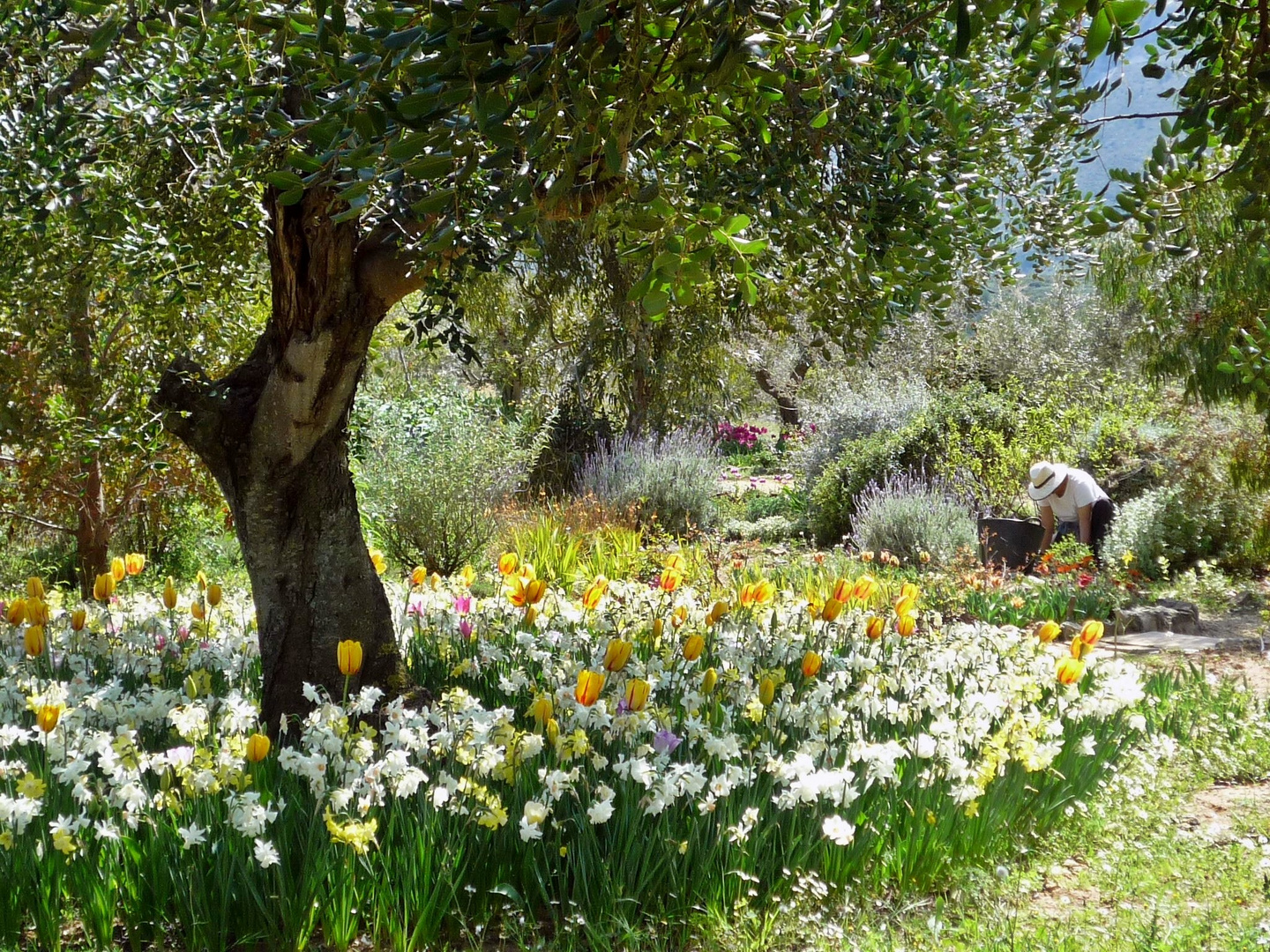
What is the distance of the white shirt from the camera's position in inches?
392

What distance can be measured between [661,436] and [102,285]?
10631 mm

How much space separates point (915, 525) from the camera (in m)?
10.3

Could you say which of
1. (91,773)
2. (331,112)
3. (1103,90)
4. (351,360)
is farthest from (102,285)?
(1103,90)

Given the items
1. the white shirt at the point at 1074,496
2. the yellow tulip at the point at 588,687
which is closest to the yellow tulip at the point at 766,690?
the yellow tulip at the point at 588,687

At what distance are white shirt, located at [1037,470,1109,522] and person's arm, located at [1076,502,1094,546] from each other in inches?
1.4

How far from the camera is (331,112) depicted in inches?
65.2

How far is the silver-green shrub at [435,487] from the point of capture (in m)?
9.51

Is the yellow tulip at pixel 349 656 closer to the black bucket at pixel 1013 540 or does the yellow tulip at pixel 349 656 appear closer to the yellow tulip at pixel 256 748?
the yellow tulip at pixel 256 748

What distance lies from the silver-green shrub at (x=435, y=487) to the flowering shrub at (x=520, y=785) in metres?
5.38

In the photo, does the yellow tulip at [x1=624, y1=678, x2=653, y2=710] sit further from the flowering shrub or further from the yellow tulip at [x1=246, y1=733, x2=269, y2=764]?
the yellow tulip at [x1=246, y1=733, x2=269, y2=764]

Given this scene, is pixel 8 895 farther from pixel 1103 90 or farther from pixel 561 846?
pixel 1103 90

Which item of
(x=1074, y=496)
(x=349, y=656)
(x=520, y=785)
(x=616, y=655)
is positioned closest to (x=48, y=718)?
(x=349, y=656)

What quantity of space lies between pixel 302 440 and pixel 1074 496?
835 cm

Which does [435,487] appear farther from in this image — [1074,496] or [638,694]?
[638,694]
